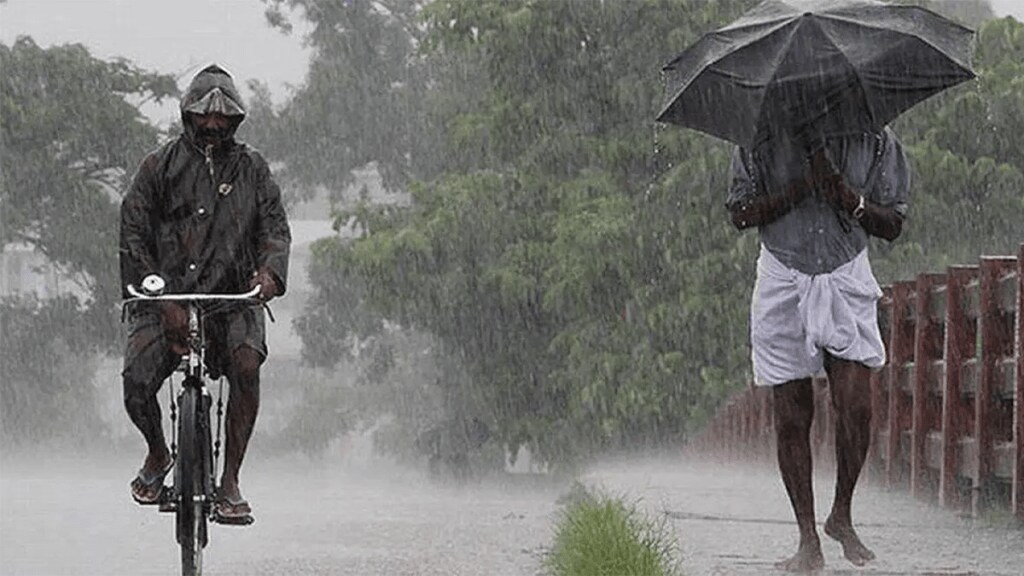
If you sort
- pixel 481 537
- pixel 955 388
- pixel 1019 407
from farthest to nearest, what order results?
pixel 481 537, pixel 955 388, pixel 1019 407

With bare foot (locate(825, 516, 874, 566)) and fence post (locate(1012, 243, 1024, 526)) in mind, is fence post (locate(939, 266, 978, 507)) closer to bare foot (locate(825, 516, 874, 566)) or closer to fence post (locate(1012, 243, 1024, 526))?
fence post (locate(1012, 243, 1024, 526))

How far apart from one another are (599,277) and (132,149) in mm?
16081

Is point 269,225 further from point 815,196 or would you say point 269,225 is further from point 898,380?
point 898,380

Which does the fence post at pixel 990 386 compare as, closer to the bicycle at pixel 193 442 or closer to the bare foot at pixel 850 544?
the bare foot at pixel 850 544

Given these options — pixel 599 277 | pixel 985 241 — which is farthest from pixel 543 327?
pixel 985 241

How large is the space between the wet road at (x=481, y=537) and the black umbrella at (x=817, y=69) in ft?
4.66

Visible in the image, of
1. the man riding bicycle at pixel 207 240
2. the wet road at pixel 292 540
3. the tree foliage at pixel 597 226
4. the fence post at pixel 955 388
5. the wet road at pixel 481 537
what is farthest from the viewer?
the tree foliage at pixel 597 226

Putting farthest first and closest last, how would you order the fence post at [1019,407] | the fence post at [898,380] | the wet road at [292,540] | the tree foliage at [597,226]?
1. the tree foliage at [597,226]
2. the fence post at [898,380]
3. the wet road at [292,540]
4. the fence post at [1019,407]

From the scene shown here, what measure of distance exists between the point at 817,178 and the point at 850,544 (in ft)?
4.00

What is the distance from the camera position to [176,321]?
26.0ft

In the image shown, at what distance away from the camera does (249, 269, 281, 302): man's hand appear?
794cm

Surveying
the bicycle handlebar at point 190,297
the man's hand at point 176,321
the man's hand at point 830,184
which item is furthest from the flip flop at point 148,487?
the man's hand at point 830,184

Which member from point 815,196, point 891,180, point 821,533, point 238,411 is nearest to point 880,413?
point 821,533

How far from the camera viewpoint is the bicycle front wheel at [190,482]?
310 inches
